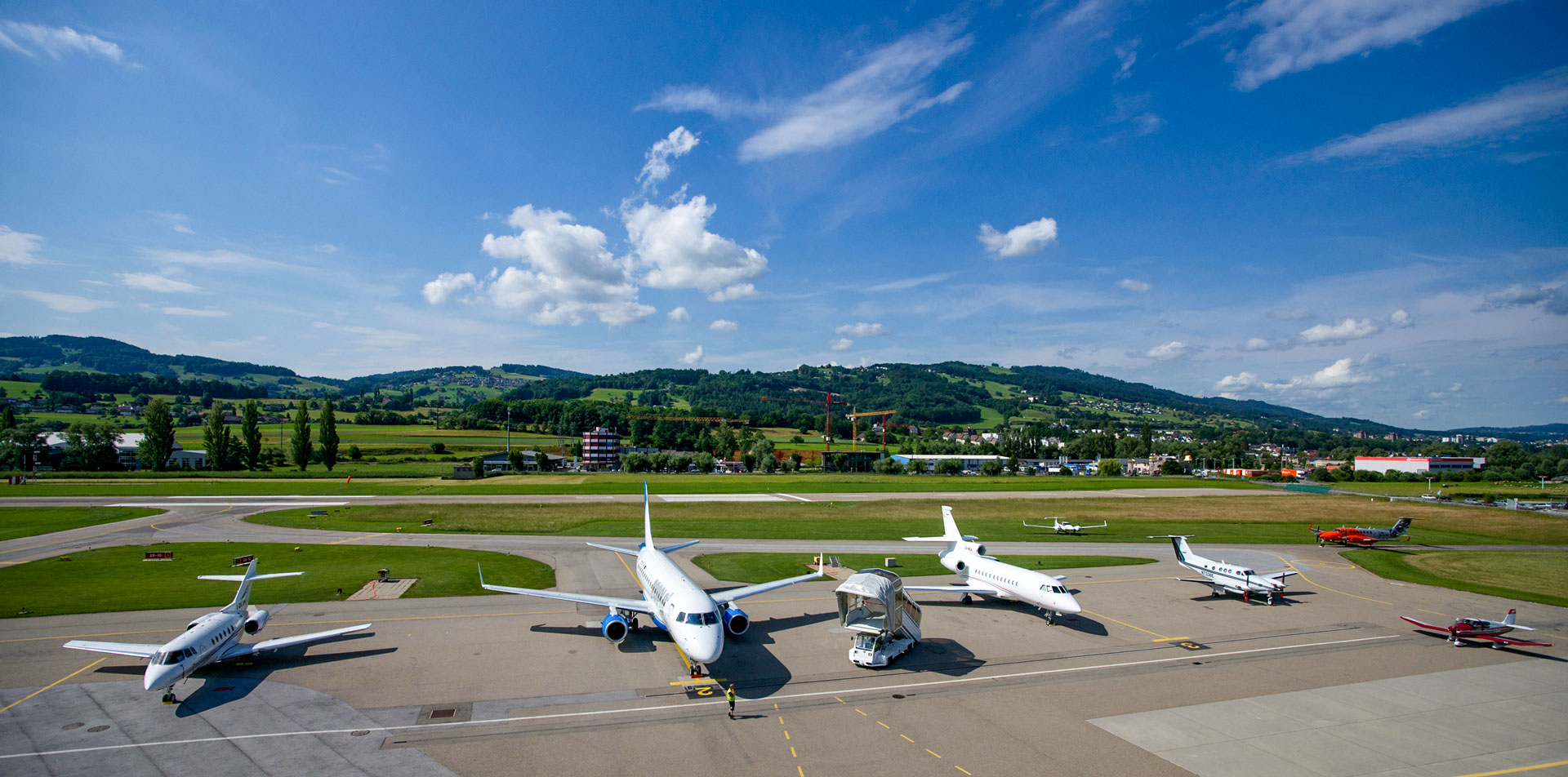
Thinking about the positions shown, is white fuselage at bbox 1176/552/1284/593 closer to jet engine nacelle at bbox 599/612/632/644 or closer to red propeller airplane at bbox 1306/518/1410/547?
red propeller airplane at bbox 1306/518/1410/547

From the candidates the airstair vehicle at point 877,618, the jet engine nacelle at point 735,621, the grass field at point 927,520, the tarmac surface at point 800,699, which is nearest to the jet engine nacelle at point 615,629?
the tarmac surface at point 800,699

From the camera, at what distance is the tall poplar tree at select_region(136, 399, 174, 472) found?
108438 mm

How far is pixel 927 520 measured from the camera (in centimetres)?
6631

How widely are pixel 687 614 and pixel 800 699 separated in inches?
192

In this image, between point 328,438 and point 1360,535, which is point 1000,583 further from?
point 328,438

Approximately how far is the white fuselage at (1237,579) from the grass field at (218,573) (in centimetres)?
3971

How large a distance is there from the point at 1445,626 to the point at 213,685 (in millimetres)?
55204

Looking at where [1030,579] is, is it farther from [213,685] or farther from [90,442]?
[90,442]

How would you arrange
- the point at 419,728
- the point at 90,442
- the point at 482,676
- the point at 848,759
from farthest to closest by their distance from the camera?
the point at 90,442 → the point at 482,676 → the point at 419,728 → the point at 848,759

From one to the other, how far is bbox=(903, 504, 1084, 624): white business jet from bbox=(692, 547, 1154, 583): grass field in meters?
5.16

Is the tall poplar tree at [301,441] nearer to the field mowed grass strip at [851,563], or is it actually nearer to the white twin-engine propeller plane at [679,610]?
the field mowed grass strip at [851,563]

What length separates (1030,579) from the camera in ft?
103

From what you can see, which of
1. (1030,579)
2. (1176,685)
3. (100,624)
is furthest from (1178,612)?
(100,624)

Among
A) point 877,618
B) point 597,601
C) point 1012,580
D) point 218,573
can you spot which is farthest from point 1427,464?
point 218,573
